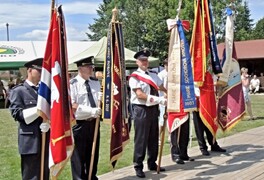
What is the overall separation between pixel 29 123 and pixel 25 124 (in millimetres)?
59

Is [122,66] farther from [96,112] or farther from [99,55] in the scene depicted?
[99,55]

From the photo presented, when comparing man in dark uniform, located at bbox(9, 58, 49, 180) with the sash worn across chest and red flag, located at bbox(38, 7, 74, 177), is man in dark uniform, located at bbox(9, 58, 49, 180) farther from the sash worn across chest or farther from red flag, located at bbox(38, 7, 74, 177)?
the sash worn across chest

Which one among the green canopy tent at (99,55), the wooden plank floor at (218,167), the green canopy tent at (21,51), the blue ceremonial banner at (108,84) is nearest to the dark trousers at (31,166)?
the blue ceremonial banner at (108,84)

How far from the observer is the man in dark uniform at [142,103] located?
614 centimetres

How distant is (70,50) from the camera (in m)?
21.2

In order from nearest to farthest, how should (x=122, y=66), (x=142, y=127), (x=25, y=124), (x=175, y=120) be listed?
(x=25, y=124), (x=122, y=66), (x=142, y=127), (x=175, y=120)

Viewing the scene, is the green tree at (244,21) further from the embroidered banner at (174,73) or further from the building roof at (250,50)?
the embroidered banner at (174,73)

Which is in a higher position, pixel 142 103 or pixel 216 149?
pixel 142 103

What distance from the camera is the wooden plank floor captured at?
20.6 ft

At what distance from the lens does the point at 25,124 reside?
14.4 ft

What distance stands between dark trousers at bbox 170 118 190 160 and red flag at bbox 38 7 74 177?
3.16 metres

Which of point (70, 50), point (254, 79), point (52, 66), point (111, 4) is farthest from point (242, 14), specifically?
point (52, 66)

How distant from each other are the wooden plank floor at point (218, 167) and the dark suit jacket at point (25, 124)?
2.12 m

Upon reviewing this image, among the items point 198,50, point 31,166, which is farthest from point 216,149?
point 31,166
